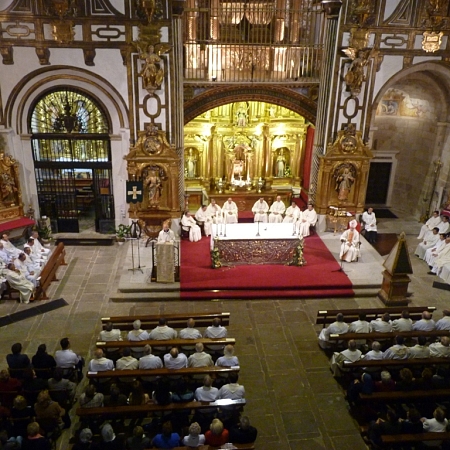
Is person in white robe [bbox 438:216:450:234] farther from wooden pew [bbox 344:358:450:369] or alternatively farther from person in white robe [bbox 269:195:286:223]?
wooden pew [bbox 344:358:450:369]

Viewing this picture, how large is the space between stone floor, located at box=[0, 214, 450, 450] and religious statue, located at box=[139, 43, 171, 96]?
5.18m

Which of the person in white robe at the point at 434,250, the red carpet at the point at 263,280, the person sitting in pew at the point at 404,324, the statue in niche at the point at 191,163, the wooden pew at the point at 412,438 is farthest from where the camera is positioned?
the statue in niche at the point at 191,163

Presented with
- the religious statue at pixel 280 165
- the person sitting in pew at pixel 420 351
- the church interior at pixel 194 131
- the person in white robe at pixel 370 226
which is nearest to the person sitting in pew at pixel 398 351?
the person sitting in pew at pixel 420 351

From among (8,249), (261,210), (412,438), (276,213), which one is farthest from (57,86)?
(412,438)

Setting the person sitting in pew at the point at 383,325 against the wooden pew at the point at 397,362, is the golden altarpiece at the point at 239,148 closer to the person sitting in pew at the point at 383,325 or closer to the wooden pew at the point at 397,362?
the person sitting in pew at the point at 383,325

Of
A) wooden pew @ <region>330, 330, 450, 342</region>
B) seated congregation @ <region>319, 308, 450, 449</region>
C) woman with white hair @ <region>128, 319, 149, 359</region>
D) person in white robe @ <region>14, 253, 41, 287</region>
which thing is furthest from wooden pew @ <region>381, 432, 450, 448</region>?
person in white robe @ <region>14, 253, 41, 287</region>

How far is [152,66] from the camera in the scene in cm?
1473

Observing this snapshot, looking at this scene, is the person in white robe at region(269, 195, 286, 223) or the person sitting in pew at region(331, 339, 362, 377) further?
the person in white robe at region(269, 195, 286, 223)

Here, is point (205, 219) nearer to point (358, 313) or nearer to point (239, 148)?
point (239, 148)

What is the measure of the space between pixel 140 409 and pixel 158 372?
0.92 meters

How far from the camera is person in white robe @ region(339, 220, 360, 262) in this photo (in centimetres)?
1484

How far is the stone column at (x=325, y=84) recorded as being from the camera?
15.2 m

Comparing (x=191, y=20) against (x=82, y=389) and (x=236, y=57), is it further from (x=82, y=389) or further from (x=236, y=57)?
(x=82, y=389)

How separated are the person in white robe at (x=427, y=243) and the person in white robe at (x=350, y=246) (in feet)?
8.05
